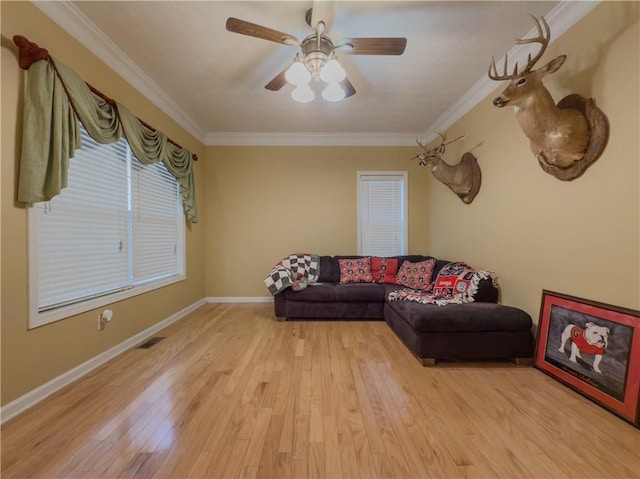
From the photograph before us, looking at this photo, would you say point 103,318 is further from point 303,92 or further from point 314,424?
point 303,92

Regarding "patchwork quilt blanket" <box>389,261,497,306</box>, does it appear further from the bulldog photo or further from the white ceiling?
the white ceiling

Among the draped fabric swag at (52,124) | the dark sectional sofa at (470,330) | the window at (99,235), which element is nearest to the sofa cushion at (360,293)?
the dark sectional sofa at (470,330)

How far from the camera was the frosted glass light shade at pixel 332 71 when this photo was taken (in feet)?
6.61

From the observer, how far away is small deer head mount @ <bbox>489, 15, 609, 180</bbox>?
1914 mm

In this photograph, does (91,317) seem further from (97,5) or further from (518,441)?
(518,441)

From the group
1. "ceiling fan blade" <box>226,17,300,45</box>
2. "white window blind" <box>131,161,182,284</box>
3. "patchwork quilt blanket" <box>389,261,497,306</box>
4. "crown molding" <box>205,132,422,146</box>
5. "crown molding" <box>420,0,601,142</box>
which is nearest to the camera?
"ceiling fan blade" <box>226,17,300,45</box>

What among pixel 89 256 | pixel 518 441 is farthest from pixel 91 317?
pixel 518 441

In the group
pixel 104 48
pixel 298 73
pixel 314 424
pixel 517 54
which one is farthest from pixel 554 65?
pixel 104 48

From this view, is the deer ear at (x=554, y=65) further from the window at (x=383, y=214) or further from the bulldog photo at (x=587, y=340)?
the window at (x=383, y=214)

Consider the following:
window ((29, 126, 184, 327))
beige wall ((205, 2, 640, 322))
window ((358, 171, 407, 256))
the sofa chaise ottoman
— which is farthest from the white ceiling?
the sofa chaise ottoman

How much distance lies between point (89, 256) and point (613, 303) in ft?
13.0

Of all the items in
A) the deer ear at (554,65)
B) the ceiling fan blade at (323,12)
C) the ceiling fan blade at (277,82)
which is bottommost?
the deer ear at (554,65)

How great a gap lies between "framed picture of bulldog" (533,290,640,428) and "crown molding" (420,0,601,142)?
209 centimetres

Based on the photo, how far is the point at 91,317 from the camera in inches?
91.8
